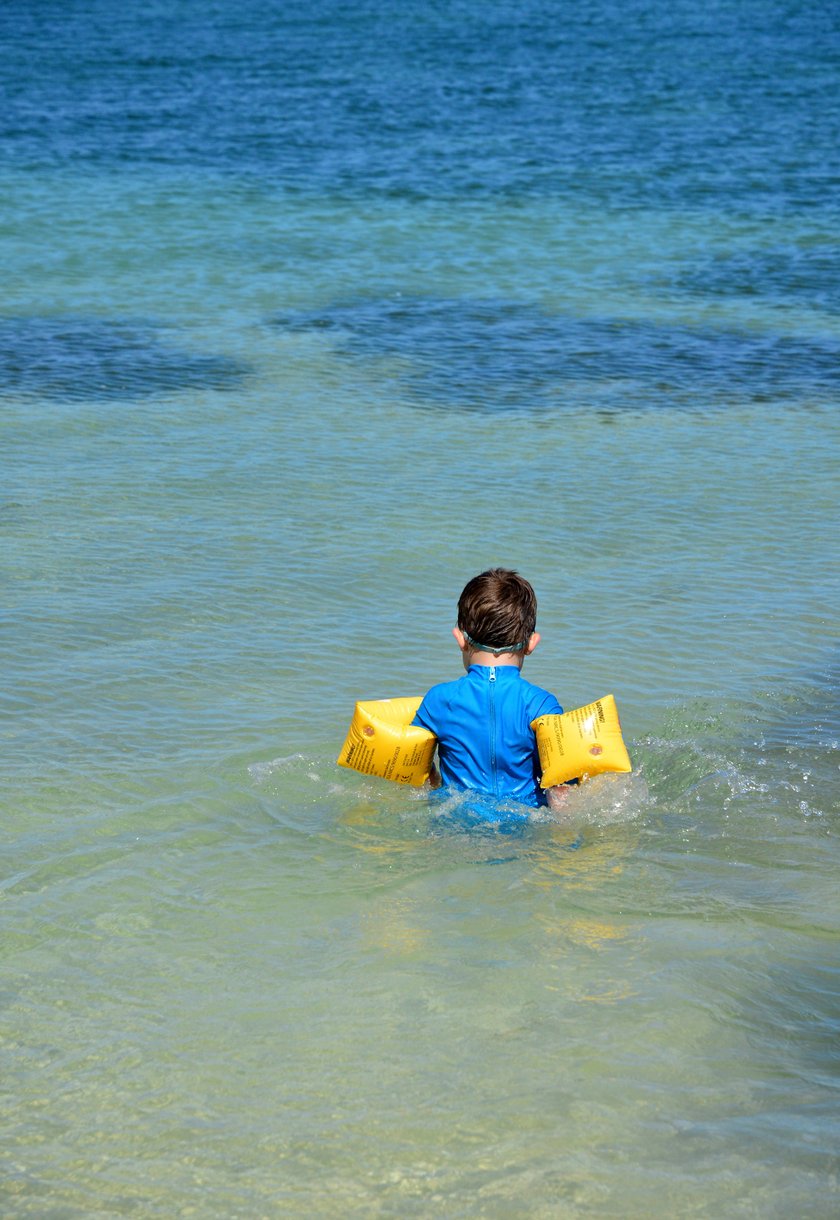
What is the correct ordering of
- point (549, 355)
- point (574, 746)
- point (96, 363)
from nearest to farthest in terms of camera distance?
1. point (574, 746)
2. point (96, 363)
3. point (549, 355)

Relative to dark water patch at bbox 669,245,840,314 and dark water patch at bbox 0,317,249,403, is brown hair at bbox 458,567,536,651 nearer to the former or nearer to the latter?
dark water patch at bbox 0,317,249,403

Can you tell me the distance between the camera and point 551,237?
1797 centimetres

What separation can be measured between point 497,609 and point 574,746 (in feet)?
1.70

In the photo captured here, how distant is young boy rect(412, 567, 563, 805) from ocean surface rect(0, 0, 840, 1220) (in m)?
0.20

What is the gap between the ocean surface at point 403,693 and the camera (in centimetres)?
340

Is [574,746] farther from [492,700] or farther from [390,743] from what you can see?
[390,743]

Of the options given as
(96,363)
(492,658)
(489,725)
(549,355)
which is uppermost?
(549,355)

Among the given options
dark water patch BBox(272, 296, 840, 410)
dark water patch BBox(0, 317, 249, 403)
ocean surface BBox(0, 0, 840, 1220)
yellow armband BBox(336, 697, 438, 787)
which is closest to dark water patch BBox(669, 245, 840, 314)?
ocean surface BBox(0, 0, 840, 1220)

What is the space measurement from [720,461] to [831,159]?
14652 mm

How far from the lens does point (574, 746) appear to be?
4816 mm

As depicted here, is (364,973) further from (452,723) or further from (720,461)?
(720,461)

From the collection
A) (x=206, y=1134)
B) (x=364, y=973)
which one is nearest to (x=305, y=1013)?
(x=364, y=973)

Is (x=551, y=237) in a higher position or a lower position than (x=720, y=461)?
higher

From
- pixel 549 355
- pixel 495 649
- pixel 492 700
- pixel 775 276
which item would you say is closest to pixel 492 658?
pixel 495 649
